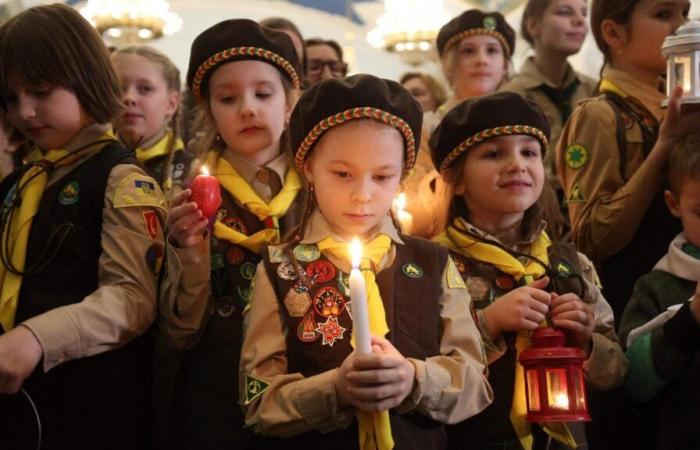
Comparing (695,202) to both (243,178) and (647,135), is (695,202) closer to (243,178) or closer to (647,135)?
(647,135)

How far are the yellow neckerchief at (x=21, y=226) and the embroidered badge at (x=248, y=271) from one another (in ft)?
1.89

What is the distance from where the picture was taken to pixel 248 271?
322 centimetres

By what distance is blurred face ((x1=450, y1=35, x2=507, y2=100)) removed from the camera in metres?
5.03

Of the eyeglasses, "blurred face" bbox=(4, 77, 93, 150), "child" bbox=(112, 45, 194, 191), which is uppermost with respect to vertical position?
the eyeglasses

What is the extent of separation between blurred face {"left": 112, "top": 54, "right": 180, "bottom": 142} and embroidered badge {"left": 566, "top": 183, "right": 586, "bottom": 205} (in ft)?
6.10

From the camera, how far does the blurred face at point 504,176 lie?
3.29 m

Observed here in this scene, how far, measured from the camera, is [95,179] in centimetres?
309

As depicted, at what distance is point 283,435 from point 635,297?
1332mm

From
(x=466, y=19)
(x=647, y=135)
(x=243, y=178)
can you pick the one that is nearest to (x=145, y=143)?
(x=243, y=178)

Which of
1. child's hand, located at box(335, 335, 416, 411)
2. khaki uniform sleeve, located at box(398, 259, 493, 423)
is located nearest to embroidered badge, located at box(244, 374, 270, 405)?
child's hand, located at box(335, 335, 416, 411)

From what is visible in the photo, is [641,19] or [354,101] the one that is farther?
[641,19]

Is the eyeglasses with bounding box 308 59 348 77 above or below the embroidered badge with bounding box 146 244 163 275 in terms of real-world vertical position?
above

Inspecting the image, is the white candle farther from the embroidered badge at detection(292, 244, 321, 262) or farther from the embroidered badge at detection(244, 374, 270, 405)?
the embroidered badge at detection(292, 244, 321, 262)

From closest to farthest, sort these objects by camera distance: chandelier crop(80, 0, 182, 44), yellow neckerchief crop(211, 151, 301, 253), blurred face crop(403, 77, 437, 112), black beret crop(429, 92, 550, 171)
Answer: yellow neckerchief crop(211, 151, 301, 253)
black beret crop(429, 92, 550, 171)
blurred face crop(403, 77, 437, 112)
chandelier crop(80, 0, 182, 44)
